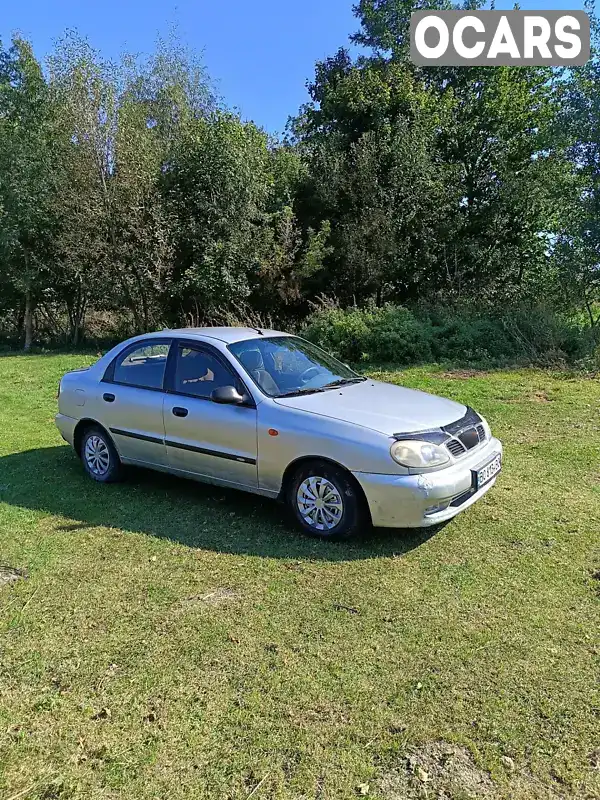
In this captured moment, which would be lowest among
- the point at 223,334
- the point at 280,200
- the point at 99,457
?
the point at 99,457

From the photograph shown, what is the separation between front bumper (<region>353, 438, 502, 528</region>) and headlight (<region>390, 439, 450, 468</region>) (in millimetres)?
76

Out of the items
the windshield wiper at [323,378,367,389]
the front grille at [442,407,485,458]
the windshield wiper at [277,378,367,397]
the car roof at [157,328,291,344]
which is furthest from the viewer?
the car roof at [157,328,291,344]

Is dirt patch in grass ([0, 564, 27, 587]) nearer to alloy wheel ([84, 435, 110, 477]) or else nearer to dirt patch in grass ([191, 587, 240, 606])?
dirt patch in grass ([191, 587, 240, 606])

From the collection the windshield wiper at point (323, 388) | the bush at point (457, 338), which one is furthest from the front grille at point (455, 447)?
the bush at point (457, 338)

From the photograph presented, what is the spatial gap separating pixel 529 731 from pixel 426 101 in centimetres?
1884

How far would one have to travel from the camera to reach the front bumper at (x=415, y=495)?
13.1 feet

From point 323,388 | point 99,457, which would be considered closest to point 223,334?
point 323,388

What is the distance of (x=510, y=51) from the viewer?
1606cm

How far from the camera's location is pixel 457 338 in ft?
42.9

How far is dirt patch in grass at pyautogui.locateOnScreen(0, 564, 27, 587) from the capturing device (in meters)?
3.90

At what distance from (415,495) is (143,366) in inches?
115

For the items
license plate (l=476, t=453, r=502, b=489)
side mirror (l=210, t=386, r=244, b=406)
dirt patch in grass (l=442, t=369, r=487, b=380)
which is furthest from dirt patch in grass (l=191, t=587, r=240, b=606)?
dirt patch in grass (l=442, t=369, r=487, b=380)

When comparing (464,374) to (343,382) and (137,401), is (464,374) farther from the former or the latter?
(137,401)

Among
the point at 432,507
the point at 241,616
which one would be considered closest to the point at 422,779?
the point at 241,616
